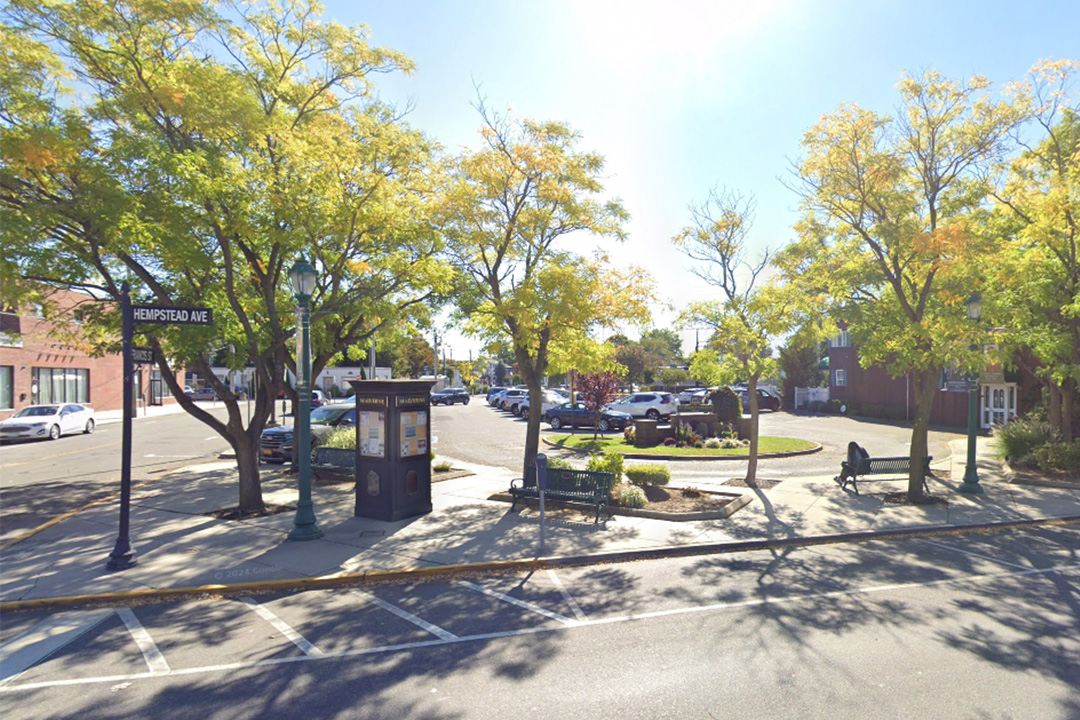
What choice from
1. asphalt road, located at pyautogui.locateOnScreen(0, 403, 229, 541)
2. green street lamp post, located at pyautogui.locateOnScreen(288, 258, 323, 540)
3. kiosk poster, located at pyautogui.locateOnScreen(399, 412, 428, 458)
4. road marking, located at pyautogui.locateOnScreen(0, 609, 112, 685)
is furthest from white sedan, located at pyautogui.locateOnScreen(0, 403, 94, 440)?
road marking, located at pyautogui.locateOnScreen(0, 609, 112, 685)

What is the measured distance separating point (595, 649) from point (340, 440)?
1212cm

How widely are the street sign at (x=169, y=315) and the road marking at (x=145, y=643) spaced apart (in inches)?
146

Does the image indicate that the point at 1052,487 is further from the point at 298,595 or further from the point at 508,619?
the point at 298,595

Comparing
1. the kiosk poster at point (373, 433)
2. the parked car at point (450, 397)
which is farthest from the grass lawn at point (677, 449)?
the parked car at point (450, 397)

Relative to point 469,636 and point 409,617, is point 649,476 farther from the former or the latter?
point 469,636

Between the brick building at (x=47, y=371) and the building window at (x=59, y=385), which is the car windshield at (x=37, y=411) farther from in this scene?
the building window at (x=59, y=385)

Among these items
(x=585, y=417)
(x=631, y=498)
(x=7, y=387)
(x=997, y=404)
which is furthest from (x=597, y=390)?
(x=7, y=387)

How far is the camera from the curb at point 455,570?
Result: 741cm

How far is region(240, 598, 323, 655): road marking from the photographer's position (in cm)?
593

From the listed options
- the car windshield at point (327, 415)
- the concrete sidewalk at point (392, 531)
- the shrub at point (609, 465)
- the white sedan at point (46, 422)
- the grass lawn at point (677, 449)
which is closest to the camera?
the concrete sidewalk at point (392, 531)

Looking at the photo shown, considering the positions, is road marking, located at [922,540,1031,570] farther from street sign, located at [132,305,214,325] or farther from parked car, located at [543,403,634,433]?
parked car, located at [543,403,634,433]

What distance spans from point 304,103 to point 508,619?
10.2 metres

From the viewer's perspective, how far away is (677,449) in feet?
69.4

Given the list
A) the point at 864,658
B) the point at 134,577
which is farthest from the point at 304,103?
the point at 864,658
